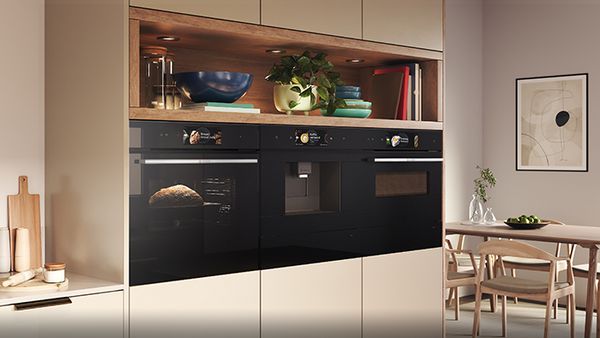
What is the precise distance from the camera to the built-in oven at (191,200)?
122 inches

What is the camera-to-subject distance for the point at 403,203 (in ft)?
13.7

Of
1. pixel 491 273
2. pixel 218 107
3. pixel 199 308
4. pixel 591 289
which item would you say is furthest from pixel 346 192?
pixel 491 273

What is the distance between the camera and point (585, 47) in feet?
20.5

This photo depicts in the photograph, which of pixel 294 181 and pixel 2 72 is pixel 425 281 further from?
pixel 2 72

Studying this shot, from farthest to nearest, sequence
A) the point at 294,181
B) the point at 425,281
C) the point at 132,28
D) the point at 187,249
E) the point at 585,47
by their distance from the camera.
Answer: the point at 585,47 → the point at 425,281 → the point at 294,181 → the point at 187,249 → the point at 132,28

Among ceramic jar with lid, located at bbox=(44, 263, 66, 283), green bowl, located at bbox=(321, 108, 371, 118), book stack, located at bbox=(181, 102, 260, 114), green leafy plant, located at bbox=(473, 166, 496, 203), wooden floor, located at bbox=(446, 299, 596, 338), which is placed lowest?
wooden floor, located at bbox=(446, 299, 596, 338)

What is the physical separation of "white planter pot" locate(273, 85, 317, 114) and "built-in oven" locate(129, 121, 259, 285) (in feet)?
1.25

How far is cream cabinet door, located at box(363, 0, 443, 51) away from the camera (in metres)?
3.95

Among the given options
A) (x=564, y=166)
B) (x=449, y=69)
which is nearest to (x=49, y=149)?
(x=449, y=69)

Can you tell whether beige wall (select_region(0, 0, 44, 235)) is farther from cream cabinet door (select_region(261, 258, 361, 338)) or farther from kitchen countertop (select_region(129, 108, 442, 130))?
cream cabinet door (select_region(261, 258, 361, 338))

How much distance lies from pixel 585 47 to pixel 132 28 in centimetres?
430

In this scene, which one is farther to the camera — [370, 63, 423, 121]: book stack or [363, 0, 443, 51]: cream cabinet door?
[370, 63, 423, 121]: book stack

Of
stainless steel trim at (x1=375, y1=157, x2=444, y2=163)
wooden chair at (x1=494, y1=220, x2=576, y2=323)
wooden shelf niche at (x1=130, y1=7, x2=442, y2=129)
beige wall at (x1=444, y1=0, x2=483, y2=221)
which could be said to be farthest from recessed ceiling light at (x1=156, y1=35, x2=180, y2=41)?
wooden chair at (x1=494, y1=220, x2=576, y2=323)

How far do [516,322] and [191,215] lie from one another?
3.39 meters
